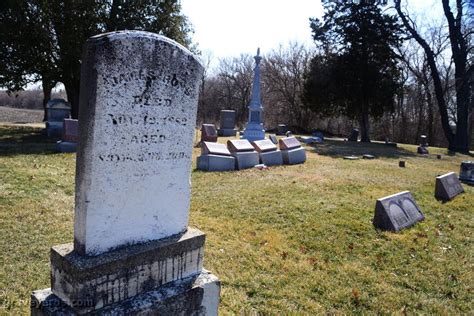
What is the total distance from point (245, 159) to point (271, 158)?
1259 millimetres

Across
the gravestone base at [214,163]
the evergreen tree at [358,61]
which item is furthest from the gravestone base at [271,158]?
the evergreen tree at [358,61]

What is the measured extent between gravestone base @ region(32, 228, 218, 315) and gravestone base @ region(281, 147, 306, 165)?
972 cm

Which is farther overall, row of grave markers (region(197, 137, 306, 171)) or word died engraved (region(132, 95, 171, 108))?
row of grave markers (region(197, 137, 306, 171))

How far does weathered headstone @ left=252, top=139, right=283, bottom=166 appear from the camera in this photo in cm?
1176

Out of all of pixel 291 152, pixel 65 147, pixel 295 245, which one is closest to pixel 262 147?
pixel 291 152

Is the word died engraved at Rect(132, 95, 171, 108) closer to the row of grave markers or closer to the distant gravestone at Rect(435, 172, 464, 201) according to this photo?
the row of grave markers

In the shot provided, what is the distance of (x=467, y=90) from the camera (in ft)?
75.7

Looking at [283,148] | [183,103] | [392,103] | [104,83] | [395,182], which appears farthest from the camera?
[392,103]

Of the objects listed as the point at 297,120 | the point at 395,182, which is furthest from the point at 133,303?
the point at 297,120

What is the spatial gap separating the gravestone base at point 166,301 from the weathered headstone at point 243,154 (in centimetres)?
794

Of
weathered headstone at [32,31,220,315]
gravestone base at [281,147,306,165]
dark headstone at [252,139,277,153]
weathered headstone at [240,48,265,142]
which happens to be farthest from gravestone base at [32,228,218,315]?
weathered headstone at [240,48,265,142]

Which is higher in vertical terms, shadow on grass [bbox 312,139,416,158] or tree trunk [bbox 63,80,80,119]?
tree trunk [bbox 63,80,80,119]

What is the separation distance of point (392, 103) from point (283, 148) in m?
16.6

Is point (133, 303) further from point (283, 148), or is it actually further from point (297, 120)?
point (297, 120)
